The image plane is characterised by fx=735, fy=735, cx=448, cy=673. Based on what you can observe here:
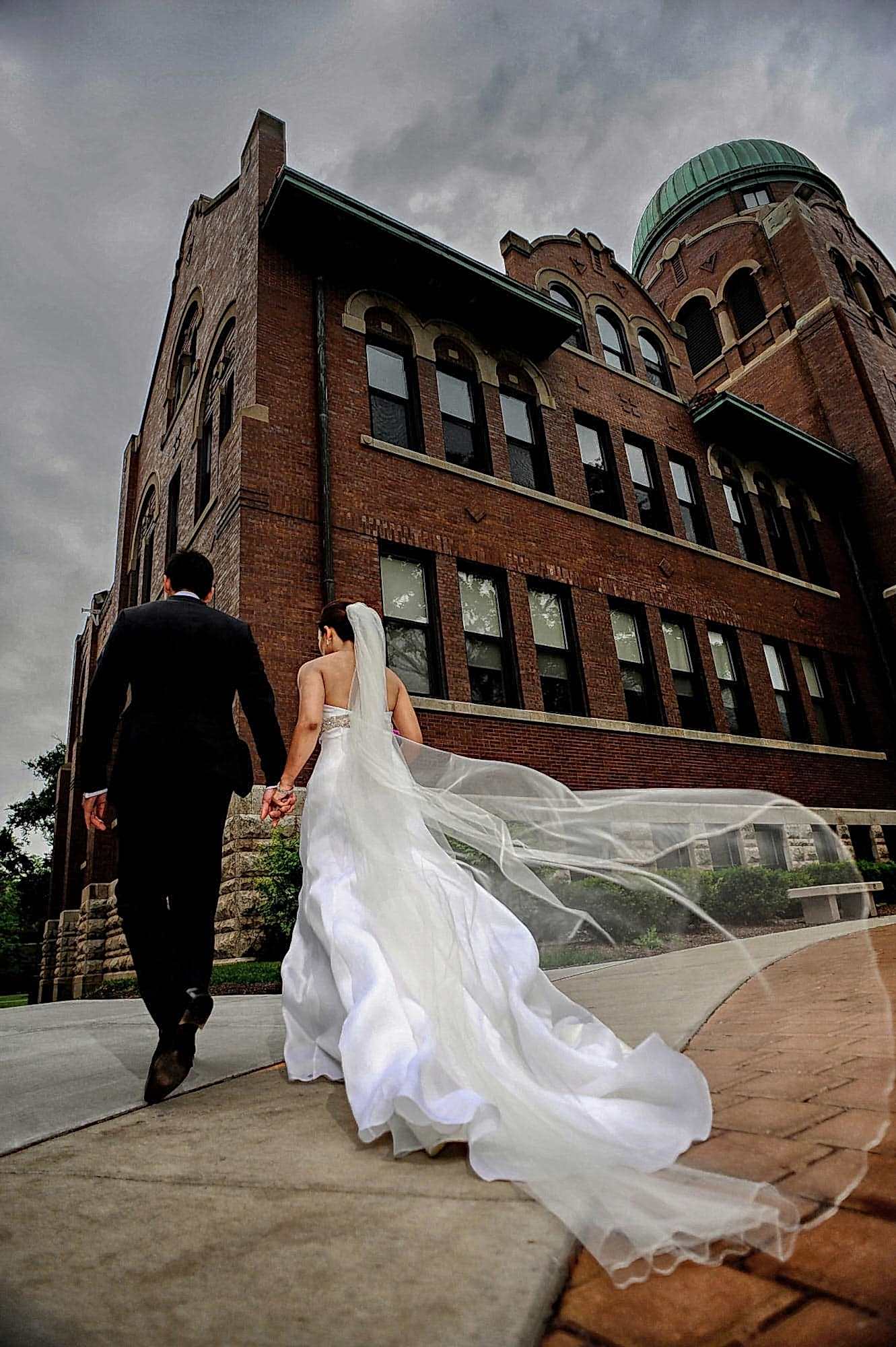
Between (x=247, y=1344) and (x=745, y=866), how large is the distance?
1664mm

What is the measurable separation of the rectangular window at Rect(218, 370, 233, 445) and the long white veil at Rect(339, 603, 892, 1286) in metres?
9.56

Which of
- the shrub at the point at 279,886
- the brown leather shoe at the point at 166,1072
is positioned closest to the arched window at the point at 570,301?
the shrub at the point at 279,886

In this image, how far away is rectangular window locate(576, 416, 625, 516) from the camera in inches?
562

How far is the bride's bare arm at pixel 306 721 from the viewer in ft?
10.8

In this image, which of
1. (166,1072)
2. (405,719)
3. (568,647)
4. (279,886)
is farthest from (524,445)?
(166,1072)

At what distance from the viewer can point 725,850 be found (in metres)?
2.10

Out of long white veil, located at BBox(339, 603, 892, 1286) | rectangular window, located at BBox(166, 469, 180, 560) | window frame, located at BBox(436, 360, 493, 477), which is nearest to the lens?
long white veil, located at BBox(339, 603, 892, 1286)

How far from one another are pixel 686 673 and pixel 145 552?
11.6 m

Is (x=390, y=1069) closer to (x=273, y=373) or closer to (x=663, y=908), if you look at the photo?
(x=663, y=908)

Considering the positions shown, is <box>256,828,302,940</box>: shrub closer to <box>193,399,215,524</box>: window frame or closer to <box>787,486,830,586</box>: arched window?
<box>193,399,215,524</box>: window frame

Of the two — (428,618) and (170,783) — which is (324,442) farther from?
(170,783)

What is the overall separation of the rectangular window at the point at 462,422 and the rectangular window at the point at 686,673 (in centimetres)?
456

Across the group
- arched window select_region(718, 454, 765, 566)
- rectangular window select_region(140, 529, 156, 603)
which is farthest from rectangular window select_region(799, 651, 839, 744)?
rectangular window select_region(140, 529, 156, 603)

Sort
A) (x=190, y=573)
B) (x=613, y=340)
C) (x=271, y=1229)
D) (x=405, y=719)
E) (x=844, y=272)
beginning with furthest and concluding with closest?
1. (x=844, y=272)
2. (x=613, y=340)
3. (x=405, y=719)
4. (x=190, y=573)
5. (x=271, y=1229)
